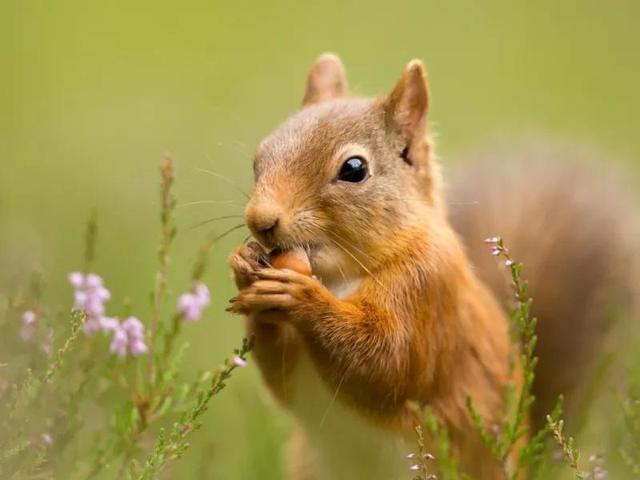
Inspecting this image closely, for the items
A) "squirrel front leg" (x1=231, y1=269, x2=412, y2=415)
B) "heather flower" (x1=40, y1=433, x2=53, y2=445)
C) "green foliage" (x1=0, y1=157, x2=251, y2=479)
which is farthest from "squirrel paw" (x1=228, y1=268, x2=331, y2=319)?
"heather flower" (x1=40, y1=433, x2=53, y2=445)

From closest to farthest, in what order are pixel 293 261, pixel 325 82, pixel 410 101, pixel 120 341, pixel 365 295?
pixel 120 341 < pixel 293 261 < pixel 365 295 < pixel 410 101 < pixel 325 82

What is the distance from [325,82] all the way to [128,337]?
1.23 metres

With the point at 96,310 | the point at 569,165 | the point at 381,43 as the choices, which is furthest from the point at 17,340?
the point at 381,43

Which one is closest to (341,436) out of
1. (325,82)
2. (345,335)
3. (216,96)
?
(345,335)

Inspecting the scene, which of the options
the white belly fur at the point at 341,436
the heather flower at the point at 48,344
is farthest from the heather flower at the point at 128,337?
the white belly fur at the point at 341,436

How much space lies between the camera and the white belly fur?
8.53ft

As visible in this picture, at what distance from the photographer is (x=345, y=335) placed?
2.42m

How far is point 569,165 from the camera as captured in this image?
12.3 feet

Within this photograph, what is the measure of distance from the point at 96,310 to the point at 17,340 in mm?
197

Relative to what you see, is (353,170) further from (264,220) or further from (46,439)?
(46,439)

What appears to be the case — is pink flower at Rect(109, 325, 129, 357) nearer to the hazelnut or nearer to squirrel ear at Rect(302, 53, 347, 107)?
the hazelnut

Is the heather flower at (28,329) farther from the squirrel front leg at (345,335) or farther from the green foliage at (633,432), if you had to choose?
the green foliage at (633,432)

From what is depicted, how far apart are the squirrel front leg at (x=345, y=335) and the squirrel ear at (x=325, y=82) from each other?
0.82 m

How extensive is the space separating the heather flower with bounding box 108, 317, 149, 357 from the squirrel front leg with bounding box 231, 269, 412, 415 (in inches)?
10.2
